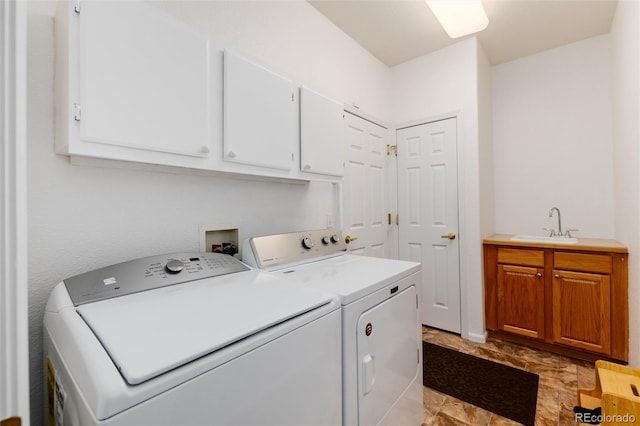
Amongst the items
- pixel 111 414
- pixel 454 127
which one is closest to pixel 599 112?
pixel 454 127

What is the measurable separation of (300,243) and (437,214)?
6.13 ft

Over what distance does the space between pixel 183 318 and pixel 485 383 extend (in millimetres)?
2202

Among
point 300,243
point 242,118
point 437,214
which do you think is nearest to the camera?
point 242,118

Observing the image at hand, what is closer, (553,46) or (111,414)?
(111,414)

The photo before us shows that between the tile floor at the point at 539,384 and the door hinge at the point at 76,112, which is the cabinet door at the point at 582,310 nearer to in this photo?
the tile floor at the point at 539,384

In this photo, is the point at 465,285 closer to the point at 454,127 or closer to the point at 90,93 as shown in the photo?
the point at 454,127

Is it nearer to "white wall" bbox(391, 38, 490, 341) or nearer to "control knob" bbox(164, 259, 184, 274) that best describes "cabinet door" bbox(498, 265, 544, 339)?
"white wall" bbox(391, 38, 490, 341)

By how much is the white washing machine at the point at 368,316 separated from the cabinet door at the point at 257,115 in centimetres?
44

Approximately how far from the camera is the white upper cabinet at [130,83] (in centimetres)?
90

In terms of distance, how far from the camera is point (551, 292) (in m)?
2.44

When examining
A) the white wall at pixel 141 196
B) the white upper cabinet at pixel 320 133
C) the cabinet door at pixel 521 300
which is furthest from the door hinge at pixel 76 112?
the cabinet door at pixel 521 300

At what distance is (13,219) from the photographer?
590mm

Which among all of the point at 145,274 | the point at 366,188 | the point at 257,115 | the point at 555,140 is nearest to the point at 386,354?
the point at 145,274

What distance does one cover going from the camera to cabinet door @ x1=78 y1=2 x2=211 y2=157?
92cm
